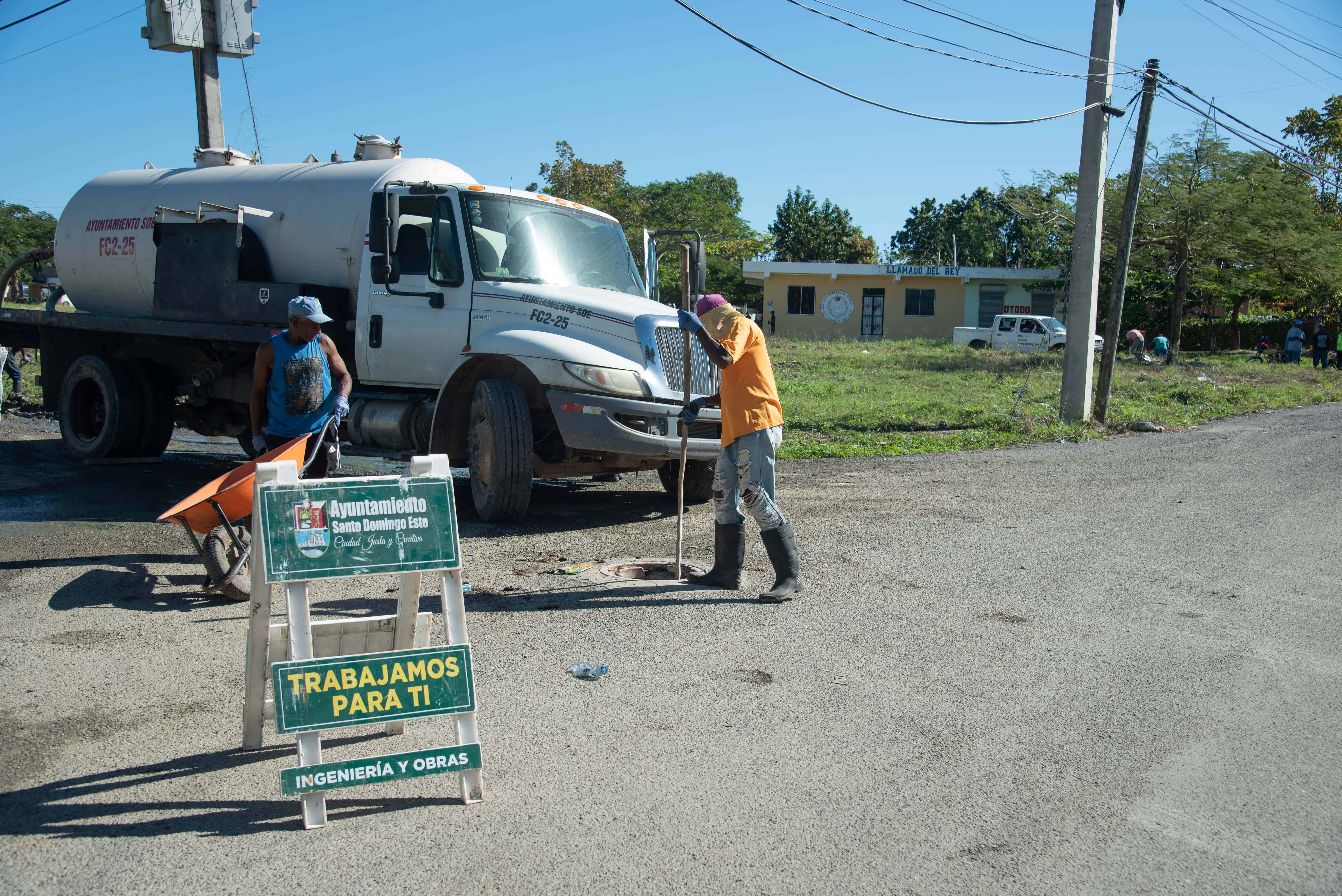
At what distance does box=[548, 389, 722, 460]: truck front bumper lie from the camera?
7.48 m

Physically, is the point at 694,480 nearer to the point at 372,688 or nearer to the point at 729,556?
the point at 729,556

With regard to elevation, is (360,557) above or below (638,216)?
below

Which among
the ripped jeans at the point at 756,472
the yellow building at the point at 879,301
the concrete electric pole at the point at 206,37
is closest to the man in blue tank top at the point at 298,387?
the ripped jeans at the point at 756,472

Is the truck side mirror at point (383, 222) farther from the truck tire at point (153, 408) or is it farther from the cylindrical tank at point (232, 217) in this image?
the truck tire at point (153, 408)

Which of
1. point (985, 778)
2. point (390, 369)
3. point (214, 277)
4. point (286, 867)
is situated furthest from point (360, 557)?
point (214, 277)

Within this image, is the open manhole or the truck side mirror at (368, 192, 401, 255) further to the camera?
the truck side mirror at (368, 192, 401, 255)

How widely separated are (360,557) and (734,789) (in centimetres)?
164

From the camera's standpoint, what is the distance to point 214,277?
9367mm

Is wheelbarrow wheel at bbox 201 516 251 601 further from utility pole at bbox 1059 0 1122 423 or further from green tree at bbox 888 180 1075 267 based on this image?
green tree at bbox 888 180 1075 267

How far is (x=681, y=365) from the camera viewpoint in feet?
25.8

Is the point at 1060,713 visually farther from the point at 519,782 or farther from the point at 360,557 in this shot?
the point at 360,557

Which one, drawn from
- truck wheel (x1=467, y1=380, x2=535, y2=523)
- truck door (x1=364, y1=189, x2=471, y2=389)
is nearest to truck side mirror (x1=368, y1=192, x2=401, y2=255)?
truck door (x1=364, y1=189, x2=471, y2=389)

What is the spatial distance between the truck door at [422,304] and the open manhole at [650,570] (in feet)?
8.87

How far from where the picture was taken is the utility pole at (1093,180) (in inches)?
554
